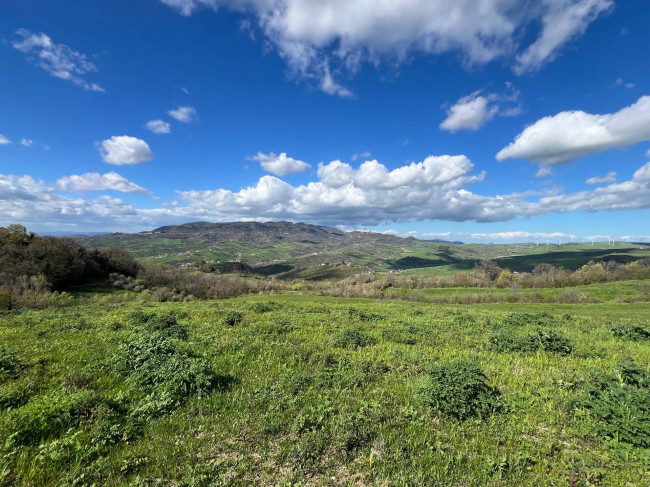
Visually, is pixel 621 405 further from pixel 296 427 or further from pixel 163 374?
pixel 163 374

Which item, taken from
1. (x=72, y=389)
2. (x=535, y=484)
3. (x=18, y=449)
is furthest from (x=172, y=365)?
(x=535, y=484)

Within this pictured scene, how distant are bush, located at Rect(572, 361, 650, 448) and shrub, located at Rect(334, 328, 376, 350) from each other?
8.30m

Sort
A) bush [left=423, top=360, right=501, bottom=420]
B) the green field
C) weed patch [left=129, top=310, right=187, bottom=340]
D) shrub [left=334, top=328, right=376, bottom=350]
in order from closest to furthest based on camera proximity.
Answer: bush [left=423, top=360, right=501, bottom=420]
shrub [left=334, top=328, right=376, bottom=350]
weed patch [left=129, top=310, right=187, bottom=340]
the green field

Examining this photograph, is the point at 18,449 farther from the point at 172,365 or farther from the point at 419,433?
the point at 419,433

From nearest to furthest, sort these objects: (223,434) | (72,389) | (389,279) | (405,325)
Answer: (223,434) < (72,389) < (405,325) < (389,279)

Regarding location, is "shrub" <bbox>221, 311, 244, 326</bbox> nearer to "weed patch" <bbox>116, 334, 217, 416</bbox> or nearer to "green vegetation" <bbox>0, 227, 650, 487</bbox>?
"green vegetation" <bbox>0, 227, 650, 487</bbox>

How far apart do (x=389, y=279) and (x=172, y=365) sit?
11415 cm

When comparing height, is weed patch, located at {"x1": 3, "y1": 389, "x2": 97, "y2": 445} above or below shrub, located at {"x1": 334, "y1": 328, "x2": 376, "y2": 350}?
above

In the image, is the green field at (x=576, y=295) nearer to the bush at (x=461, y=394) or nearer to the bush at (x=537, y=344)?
the bush at (x=537, y=344)

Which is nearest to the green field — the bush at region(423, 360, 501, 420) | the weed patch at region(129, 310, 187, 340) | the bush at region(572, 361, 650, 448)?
the bush at region(572, 361, 650, 448)

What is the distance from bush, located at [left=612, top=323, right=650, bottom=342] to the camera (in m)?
17.2

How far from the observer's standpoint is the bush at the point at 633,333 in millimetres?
17250

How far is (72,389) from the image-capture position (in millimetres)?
8102

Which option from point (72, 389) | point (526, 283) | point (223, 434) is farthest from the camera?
point (526, 283)
